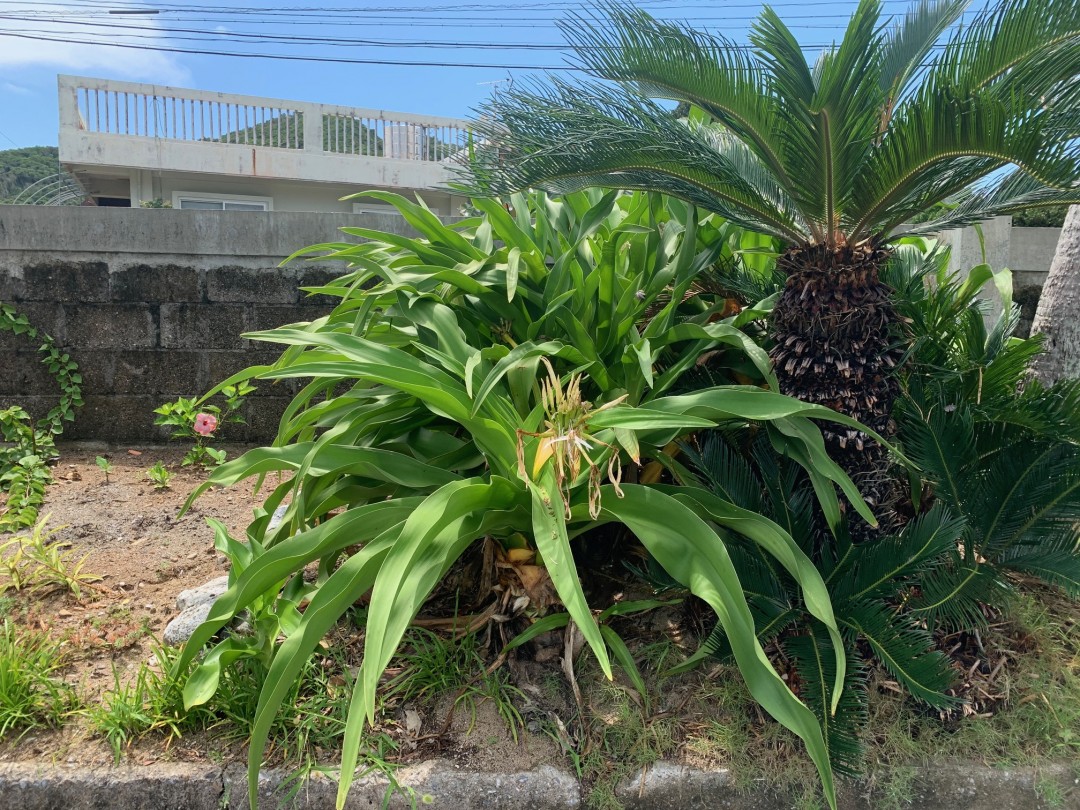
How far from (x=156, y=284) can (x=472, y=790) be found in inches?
141

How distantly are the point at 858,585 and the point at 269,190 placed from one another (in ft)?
46.4

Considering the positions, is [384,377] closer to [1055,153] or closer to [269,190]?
[1055,153]

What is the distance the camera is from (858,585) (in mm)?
1957

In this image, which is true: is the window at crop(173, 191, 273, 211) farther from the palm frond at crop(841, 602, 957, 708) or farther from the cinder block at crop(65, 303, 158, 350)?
the palm frond at crop(841, 602, 957, 708)

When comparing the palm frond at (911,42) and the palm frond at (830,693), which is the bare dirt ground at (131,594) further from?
the palm frond at (911,42)

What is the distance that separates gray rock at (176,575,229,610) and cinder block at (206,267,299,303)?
→ 2.15 meters

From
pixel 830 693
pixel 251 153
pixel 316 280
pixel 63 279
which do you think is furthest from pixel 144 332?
pixel 251 153

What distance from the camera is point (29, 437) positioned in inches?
151

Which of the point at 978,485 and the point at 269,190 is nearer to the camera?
the point at 978,485

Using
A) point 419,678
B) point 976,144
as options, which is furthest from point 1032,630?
point 419,678

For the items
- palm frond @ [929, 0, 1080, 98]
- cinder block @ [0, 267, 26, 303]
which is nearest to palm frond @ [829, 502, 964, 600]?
palm frond @ [929, 0, 1080, 98]

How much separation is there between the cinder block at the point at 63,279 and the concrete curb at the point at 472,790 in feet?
10.2

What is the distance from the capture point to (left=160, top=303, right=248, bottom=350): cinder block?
14.0 feet

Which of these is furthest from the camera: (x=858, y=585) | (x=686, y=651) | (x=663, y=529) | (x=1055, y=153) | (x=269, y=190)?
(x=269, y=190)
